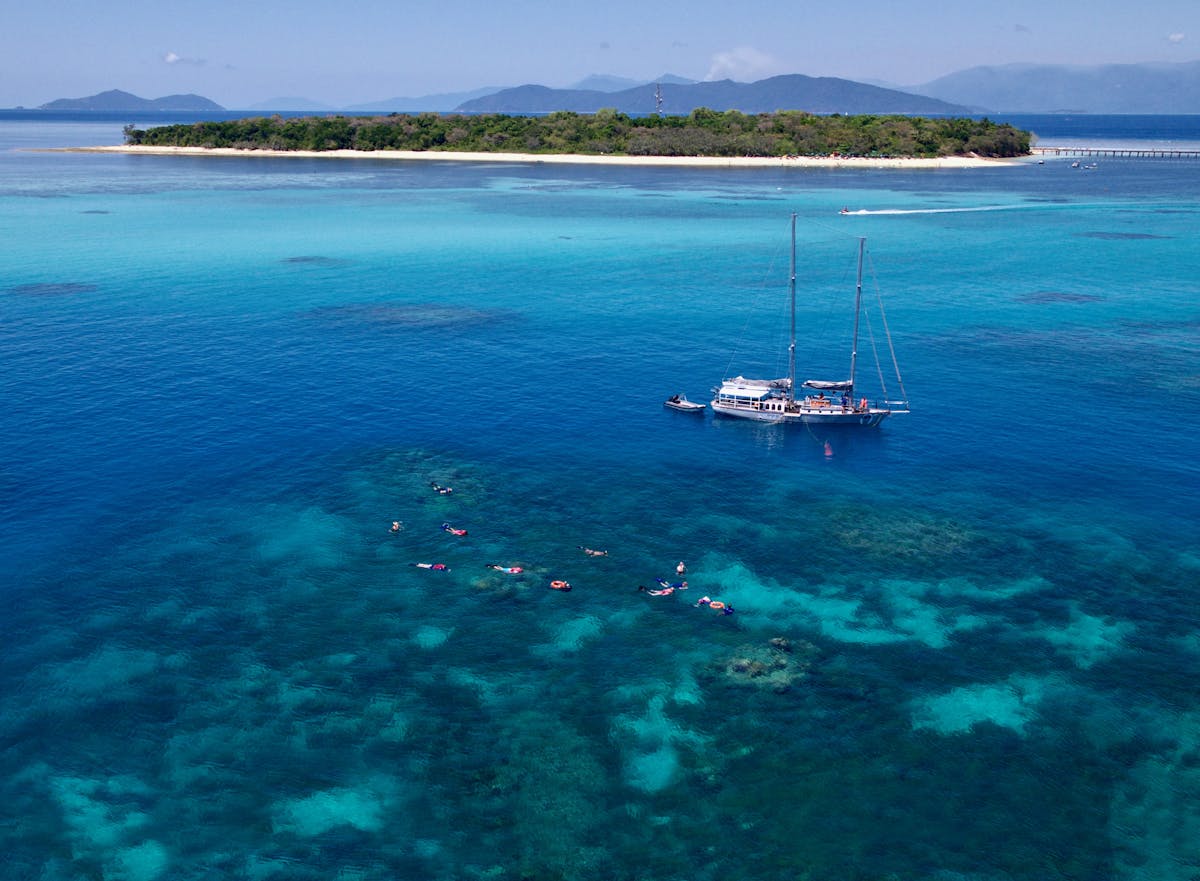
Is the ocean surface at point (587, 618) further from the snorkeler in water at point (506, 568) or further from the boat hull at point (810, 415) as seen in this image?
the boat hull at point (810, 415)

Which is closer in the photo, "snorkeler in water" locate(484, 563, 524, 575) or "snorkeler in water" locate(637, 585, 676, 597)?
"snorkeler in water" locate(637, 585, 676, 597)

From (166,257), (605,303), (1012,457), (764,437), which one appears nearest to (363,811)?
(764,437)

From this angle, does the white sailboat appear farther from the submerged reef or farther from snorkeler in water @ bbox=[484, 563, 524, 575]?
the submerged reef

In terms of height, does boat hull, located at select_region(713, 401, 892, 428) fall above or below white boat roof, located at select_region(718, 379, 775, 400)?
below

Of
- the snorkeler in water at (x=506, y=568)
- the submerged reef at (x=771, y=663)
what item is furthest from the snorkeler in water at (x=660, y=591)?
the snorkeler in water at (x=506, y=568)

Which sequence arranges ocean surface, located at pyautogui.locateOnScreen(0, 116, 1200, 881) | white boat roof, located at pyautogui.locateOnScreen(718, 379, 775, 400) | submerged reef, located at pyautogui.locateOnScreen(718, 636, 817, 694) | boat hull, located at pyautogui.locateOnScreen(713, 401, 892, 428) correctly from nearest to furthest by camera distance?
ocean surface, located at pyautogui.locateOnScreen(0, 116, 1200, 881) → submerged reef, located at pyautogui.locateOnScreen(718, 636, 817, 694) → boat hull, located at pyautogui.locateOnScreen(713, 401, 892, 428) → white boat roof, located at pyautogui.locateOnScreen(718, 379, 775, 400)

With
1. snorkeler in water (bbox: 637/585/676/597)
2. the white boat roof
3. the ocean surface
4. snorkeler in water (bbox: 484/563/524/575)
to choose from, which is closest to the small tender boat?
the ocean surface

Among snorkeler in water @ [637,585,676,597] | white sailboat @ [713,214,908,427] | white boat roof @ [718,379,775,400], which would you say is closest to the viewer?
snorkeler in water @ [637,585,676,597]

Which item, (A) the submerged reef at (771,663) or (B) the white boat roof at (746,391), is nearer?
(A) the submerged reef at (771,663)
